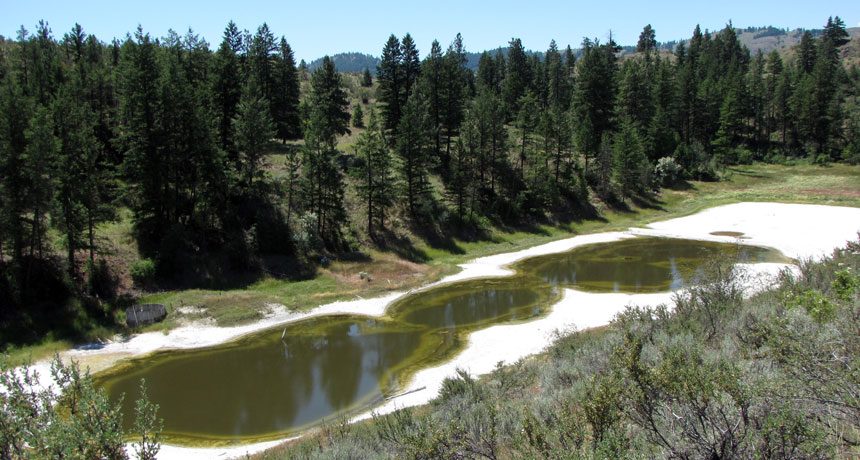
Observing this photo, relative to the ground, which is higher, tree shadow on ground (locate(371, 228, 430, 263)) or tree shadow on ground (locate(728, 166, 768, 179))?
tree shadow on ground (locate(728, 166, 768, 179))

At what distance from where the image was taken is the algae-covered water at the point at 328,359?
17.2 metres

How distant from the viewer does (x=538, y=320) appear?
84.1 ft

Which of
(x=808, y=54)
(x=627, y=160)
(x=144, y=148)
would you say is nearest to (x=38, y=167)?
(x=144, y=148)

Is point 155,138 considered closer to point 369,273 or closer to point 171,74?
point 171,74

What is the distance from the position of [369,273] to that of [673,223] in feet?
120

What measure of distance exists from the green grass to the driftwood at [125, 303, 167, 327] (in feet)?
1.77

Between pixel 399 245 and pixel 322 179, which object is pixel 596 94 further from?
pixel 322 179

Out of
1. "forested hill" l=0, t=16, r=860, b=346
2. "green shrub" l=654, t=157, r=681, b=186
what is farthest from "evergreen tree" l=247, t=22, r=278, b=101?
"green shrub" l=654, t=157, r=681, b=186

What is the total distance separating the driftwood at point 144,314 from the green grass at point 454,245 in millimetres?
540

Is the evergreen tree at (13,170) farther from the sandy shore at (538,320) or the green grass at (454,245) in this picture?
the sandy shore at (538,320)

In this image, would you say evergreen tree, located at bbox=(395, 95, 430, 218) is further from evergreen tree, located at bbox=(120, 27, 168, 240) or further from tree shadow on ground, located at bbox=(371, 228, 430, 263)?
evergreen tree, located at bbox=(120, 27, 168, 240)

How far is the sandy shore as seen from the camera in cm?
1988

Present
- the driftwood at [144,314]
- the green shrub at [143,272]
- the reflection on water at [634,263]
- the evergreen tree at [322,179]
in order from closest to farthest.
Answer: the driftwood at [144,314], the green shrub at [143,272], the reflection on water at [634,263], the evergreen tree at [322,179]

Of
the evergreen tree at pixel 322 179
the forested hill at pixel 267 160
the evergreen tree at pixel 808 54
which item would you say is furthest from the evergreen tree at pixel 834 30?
the evergreen tree at pixel 322 179
